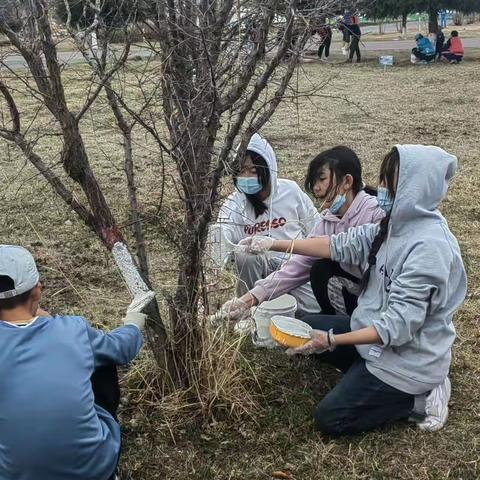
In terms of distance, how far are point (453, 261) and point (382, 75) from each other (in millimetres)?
12922

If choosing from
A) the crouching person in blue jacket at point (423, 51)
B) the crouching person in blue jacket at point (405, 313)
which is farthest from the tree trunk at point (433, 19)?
the crouching person in blue jacket at point (405, 313)

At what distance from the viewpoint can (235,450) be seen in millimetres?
2486

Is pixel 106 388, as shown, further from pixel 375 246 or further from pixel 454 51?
pixel 454 51

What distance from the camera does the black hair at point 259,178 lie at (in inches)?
126

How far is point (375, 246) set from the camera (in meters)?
2.65

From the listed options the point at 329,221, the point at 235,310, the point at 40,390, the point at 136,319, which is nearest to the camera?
the point at 40,390

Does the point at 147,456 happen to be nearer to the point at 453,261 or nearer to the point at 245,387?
the point at 245,387

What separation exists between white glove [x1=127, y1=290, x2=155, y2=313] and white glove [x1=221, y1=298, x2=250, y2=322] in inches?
16.5

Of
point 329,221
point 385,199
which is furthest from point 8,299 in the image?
point 329,221

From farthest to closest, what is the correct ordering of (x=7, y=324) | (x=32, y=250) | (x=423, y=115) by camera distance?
(x=423, y=115) < (x=32, y=250) < (x=7, y=324)

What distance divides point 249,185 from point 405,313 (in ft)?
3.84

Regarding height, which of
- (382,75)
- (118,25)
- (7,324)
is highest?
(118,25)

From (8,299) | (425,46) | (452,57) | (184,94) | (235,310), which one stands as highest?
(184,94)

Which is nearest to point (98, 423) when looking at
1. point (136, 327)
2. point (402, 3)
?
point (136, 327)
